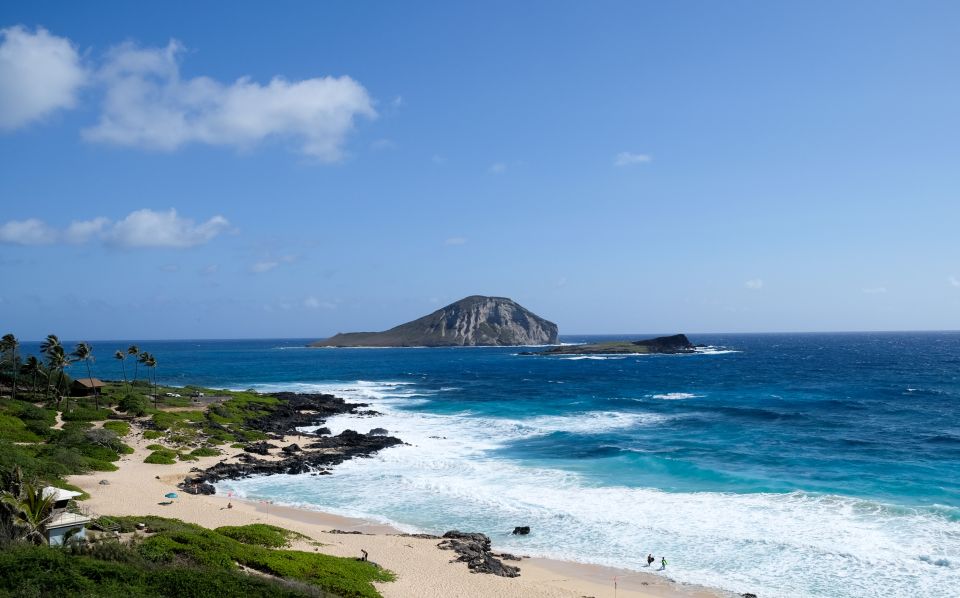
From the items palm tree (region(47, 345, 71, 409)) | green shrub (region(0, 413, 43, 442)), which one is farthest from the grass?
palm tree (region(47, 345, 71, 409))

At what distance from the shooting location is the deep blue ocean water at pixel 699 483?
2744 cm

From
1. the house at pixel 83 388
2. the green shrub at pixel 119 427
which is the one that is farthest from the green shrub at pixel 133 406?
the house at pixel 83 388

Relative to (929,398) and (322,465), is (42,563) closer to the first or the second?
(322,465)

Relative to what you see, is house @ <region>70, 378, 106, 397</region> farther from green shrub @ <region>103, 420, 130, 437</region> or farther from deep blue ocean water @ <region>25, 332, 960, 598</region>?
deep blue ocean water @ <region>25, 332, 960, 598</region>

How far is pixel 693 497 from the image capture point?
121ft

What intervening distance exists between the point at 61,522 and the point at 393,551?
13111 millimetres

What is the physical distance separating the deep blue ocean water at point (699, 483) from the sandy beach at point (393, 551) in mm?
1693

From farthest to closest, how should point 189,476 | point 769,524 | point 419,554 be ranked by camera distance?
point 189,476
point 769,524
point 419,554

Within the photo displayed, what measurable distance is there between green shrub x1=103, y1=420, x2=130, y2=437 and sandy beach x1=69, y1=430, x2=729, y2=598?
12.5 meters

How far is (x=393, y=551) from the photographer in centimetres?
2852

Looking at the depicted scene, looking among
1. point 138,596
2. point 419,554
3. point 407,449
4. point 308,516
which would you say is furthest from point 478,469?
point 138,596

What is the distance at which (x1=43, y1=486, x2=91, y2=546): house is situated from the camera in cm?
2197

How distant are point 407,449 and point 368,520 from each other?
18.8 metres

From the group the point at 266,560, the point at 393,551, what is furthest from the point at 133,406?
the point at 266,560
